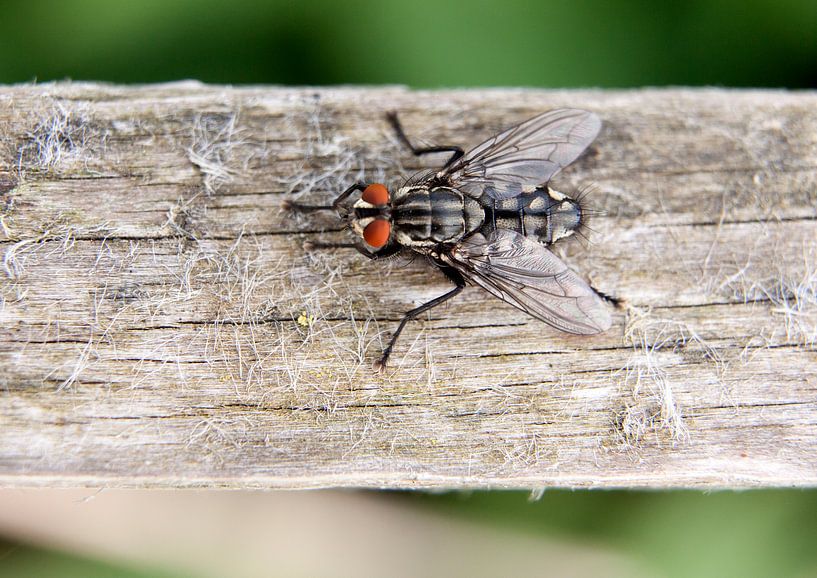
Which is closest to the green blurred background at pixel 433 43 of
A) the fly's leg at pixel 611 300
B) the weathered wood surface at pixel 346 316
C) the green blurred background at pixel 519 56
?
the green blurred background at pixel 519 56

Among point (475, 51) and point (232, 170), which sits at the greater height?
point (475, 51)

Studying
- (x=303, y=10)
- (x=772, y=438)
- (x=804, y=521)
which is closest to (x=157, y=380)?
(x=303, y=10)

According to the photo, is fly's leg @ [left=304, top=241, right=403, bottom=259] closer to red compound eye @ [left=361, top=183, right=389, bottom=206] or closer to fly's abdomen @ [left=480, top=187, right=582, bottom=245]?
red compound eye @ [left=361, top=183, right=389, bottom=206]

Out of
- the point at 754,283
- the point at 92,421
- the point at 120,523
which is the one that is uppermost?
the point at 754,283

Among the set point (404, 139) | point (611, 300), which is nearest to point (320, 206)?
point (404, 139)

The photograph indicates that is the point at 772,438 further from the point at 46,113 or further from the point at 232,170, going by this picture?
the point at 46,113

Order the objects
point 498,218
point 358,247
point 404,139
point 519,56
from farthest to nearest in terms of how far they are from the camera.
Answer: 1. point 519,56
2. point 498,218
3. point 404,139
4. point 358,247

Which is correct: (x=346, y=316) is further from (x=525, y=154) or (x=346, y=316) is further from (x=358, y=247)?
(x=525, y=154)
